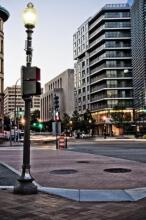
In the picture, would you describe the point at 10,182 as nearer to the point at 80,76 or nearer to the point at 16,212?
the point at 16,212

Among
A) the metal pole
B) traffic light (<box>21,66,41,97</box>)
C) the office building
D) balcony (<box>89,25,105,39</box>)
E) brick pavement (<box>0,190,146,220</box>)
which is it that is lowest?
brick pavement (<box>0,190,146,220</box>)

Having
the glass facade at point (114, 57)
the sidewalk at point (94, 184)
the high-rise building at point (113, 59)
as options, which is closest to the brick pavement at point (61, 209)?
the sidewalk at point (94, 184)

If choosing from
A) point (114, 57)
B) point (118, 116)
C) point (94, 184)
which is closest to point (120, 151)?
point (94, 184)

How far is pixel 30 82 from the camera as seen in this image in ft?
31.8

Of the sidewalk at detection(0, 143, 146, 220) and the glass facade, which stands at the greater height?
the glass facade

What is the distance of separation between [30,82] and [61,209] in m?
3.58

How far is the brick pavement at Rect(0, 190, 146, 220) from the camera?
6.94 m

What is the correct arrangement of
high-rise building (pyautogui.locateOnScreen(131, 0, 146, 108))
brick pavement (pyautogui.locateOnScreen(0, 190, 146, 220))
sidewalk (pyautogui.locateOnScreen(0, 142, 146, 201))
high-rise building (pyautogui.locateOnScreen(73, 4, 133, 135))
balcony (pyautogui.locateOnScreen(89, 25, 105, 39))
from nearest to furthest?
brick pavement (pyautogui.locateOnScreen(0, 190, 146, 220))
sidewalk (pyautogui.locateOnScreen(0, 142, 146, 201))
high-rise building (pyautogui.locateOnScreen(131, 0, 146, 108))
high-rise building (pyautogui.locateOnScreen(73, 4, 133, 135))
balcony (pyautogui.locateOnScreen(89, 25, 105, 39))

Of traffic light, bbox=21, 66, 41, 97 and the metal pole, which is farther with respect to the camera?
traffic light, bbox=21, 66, 41, 97

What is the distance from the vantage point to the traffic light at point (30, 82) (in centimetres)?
964

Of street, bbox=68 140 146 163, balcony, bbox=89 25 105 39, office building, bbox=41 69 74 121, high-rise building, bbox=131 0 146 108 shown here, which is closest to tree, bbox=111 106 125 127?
high-rise building, bbox=131 0 146 108

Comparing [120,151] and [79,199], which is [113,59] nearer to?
[120,151]

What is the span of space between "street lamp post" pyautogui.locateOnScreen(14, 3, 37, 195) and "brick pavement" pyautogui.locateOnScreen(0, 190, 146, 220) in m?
0.38

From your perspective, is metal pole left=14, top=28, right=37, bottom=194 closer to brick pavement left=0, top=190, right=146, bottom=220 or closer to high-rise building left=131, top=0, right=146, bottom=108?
brick pavement left=0, top=190, right=146, bottom=220
